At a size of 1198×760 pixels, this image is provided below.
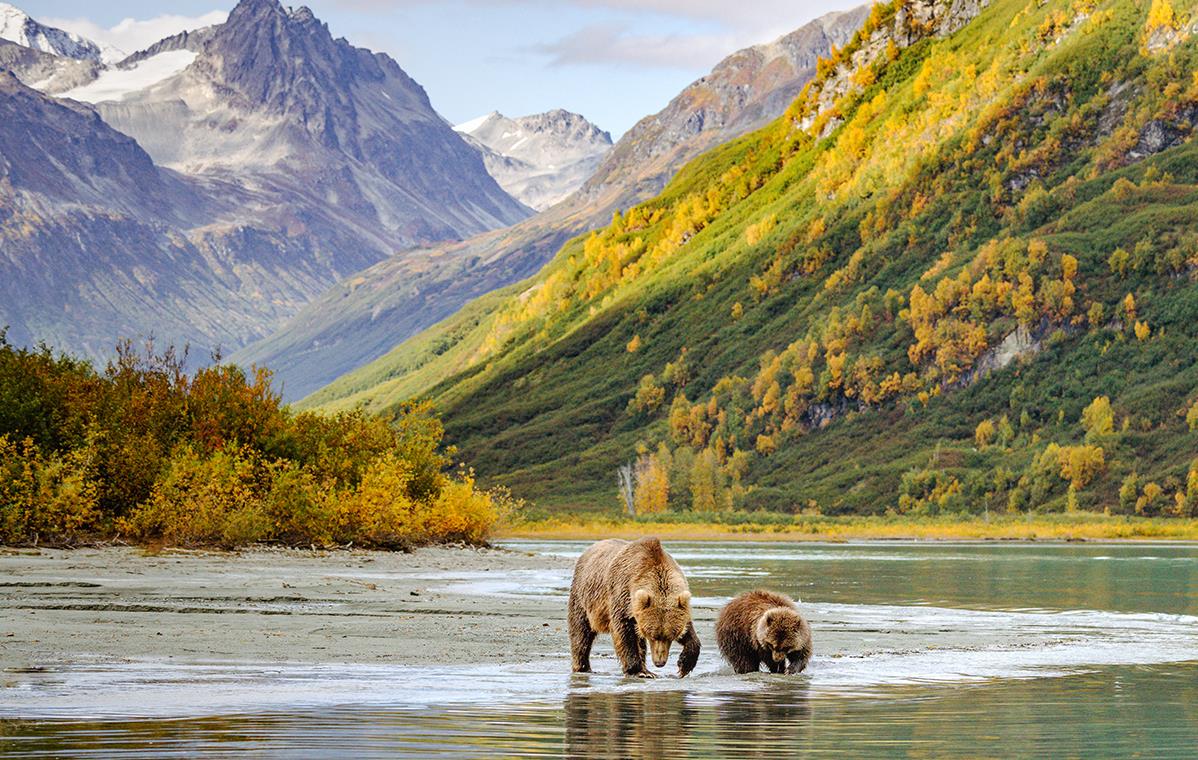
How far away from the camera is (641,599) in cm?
2022

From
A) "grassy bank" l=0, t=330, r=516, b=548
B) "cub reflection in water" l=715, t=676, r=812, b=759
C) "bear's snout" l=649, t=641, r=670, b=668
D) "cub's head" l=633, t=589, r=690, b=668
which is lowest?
"cub reflection in water" l=715, t=676, r=812, b=759

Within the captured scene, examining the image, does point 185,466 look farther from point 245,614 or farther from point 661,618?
point 661,618

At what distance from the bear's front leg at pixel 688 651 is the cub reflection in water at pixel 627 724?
88 centimetres

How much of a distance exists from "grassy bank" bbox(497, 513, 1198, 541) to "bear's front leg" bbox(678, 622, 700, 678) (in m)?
109

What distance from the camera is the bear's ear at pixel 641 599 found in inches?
793

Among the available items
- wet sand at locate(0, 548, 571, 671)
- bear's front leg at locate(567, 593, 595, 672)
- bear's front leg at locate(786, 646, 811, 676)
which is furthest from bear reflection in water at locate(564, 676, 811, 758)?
wet sand at locate(0, 548, 571, 671)

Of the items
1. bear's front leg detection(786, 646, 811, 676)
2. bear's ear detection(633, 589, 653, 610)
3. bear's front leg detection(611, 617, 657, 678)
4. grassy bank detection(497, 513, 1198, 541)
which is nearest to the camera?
bear's ear detection(633, 589, 653, 610)

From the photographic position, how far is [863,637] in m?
29.9

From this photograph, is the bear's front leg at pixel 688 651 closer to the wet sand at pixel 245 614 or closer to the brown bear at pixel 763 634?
the brown bear at pixel 763 634

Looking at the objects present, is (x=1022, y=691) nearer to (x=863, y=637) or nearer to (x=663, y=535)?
(x=863, y=637)

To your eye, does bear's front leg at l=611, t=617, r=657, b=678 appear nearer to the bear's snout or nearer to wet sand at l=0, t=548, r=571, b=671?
the bear's snout

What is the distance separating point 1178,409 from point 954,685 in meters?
180

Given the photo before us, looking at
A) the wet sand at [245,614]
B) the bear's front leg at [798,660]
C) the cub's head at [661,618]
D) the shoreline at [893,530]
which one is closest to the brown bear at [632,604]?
the cub's head at [661,618]

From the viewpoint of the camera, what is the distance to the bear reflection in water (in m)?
16.5
